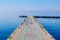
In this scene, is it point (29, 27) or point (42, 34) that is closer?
point (42, 34)

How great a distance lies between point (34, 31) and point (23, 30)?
42 cm

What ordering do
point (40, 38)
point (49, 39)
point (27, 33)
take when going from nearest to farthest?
point (49, 39)
point (40, 38)
point (27, 33)

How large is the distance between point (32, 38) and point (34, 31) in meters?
1.11

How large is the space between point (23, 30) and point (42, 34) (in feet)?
3.40

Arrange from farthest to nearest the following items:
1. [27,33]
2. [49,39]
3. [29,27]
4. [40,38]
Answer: [29,27] → [27,33] → [40,38] → [49,39]

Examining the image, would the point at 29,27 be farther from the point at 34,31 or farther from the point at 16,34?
the point at 16,34

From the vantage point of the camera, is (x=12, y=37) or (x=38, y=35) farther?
(x=38, y=35)

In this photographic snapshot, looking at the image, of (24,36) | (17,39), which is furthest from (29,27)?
(17,39)

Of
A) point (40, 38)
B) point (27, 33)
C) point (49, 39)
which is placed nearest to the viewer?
point (49, 39)

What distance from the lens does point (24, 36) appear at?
307 inches

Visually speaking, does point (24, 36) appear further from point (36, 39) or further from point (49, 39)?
point (49, 39)

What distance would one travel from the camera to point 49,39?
6949mm

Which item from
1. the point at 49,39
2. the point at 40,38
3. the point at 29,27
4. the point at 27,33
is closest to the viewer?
the point at 49,39

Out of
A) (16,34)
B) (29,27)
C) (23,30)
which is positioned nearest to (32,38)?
(16,34)
